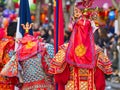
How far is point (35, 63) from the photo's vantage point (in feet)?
22.0

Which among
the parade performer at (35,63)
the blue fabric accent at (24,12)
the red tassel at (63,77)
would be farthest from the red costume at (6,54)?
the red tassel at (63,77)

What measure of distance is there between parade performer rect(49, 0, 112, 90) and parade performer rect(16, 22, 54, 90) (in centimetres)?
36

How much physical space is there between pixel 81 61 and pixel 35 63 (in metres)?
0.83

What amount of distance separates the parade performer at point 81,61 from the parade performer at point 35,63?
0.36m

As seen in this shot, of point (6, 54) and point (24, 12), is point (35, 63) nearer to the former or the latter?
point (6, 54)

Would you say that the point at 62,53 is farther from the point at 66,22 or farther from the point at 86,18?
the point at 66,22

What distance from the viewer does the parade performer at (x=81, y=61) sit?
621cm

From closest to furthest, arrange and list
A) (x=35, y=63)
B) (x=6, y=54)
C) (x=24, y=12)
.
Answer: (x=35, y=63), (x=6, y=54), (x=24, y=12)

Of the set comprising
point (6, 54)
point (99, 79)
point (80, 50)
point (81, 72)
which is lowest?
point (99, 79)

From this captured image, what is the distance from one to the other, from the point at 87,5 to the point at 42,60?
1056mm

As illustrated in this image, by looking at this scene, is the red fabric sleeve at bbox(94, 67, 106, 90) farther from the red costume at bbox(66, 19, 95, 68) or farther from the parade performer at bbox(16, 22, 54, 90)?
the parade performer at bbox(16, 22, 54, 90)

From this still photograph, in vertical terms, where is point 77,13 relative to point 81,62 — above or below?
above

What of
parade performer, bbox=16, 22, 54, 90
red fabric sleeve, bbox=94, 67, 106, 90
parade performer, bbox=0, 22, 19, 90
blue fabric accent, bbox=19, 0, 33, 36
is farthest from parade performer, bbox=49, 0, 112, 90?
blue fabric accent, bbox=19, 0, 33, 36

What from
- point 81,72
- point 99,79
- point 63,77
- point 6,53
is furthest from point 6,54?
point 99,79
